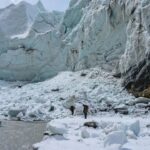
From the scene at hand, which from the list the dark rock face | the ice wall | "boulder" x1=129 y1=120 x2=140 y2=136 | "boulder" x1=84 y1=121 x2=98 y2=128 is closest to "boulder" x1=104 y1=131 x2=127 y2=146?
"boulder" x1=129 y1=120 x2=140 y2=136

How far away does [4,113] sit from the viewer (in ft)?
76.5

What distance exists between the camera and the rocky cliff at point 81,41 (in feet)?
84.6

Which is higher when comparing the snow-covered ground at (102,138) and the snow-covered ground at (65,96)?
the snow-covered ground at (65,96)

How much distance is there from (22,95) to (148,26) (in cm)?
1063

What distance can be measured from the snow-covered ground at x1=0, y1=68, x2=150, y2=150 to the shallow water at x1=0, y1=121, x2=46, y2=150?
0.81 meters

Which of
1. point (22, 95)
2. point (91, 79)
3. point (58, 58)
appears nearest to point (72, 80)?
point (91, 79)

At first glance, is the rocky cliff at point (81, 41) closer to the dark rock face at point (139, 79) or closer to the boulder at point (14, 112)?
the dark rock face at point (139, 79)

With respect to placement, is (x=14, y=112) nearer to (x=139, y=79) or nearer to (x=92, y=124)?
(x=139, y=79)

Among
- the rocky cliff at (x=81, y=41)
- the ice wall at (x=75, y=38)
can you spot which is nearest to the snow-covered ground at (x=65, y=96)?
the rocky cliff at (x=81, y=41)

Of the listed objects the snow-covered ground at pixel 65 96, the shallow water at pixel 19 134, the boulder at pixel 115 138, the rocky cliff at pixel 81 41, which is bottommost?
the shallow water at pixel 19 134

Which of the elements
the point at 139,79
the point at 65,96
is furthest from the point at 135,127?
the point at 65,96

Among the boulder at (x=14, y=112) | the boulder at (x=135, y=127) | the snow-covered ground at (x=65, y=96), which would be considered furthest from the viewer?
the boulder at (x=14, y=112)

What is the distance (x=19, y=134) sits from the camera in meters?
16.0

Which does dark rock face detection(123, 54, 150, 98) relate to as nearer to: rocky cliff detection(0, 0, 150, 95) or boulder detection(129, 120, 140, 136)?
rocky cliff detection(0, 0, 150, 95)
